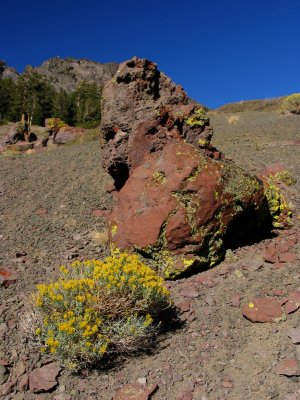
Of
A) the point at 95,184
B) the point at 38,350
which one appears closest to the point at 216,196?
the point at 38,350

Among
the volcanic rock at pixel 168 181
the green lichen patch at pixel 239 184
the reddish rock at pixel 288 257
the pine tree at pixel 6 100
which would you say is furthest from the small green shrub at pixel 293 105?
the pine tree at pixel 6 100

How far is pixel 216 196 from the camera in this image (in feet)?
18.6

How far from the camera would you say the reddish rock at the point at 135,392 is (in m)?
3.57

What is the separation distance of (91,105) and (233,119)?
2735cm

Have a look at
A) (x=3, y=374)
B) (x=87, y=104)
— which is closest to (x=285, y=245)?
(x=3, y=374)

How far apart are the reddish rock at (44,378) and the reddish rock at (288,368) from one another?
6.87 feet

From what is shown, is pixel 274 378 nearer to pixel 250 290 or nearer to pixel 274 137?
pixel 250 290

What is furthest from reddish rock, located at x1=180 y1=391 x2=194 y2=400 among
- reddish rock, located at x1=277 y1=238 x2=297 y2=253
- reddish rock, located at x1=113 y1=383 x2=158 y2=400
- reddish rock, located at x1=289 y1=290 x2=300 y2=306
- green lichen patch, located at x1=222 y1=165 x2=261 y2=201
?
green lichen patch, located at x1=222 y1=165 x2=261 y2=201

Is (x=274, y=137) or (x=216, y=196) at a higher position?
(x=274, y=137)

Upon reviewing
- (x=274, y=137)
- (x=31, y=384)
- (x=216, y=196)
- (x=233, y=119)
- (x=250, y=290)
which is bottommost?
(x=31, y=384)

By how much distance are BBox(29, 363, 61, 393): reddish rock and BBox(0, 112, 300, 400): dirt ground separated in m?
0.06

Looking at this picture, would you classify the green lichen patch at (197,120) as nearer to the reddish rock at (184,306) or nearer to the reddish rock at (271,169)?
the reddish rock at (271,169)

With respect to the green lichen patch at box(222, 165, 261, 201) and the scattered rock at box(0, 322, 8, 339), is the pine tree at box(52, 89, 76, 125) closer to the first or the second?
the green lichen patch at box(222, 165, 261, 201)

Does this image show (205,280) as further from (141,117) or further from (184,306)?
(141,117)
